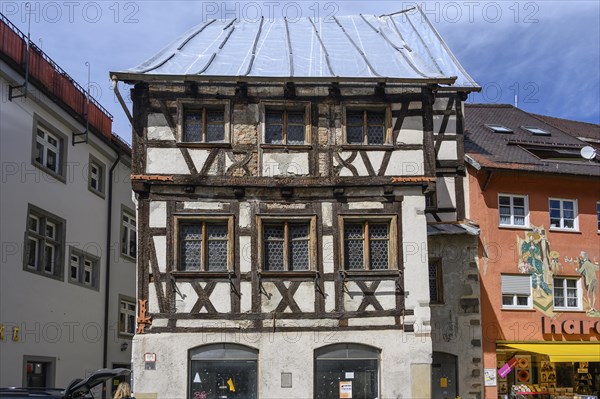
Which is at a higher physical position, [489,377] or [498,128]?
[498,128]

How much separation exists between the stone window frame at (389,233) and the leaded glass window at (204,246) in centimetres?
255

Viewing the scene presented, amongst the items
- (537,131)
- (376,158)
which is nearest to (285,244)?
(376,158)

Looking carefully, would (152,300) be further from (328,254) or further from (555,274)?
(555,274)

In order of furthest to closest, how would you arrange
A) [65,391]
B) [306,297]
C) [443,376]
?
1. [443,376]
2. [306,297]
3. [65,391]

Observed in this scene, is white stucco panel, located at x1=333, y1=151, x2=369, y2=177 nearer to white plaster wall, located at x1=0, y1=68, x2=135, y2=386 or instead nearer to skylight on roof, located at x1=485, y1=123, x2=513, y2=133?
white plaster wall, located at x1=0, y1=68, x2=135, y2=386

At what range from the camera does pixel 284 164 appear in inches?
757

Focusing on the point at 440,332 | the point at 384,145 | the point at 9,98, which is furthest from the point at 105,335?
the point at 384,145

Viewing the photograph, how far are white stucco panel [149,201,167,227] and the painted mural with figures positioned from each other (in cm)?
1170

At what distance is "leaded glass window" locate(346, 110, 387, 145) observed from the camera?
19641 millimetres

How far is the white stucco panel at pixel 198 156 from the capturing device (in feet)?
62.6

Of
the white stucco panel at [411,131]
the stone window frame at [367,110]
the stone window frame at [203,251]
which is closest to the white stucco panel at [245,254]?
the stone window frame at [203,251]

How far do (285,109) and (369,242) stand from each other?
365 centimetres

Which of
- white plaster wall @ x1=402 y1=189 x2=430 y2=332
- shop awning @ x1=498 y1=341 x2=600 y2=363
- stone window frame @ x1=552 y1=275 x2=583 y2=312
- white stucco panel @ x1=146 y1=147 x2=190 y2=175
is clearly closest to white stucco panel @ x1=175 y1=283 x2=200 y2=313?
white stucco panel @ x1=146 y1=147 x2=190 y2=175

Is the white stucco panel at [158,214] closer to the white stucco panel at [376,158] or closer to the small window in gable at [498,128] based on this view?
the white stucco panel at [376,158]
